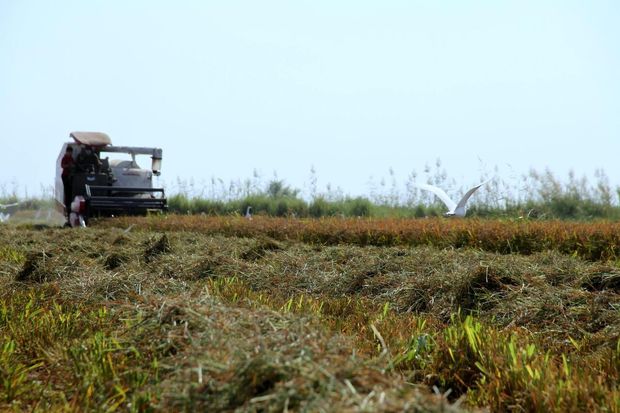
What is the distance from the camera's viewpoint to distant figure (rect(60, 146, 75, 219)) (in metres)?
15.4

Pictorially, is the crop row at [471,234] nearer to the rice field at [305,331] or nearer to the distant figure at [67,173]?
the rice field at [305,331]

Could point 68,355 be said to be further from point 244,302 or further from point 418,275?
point 418,275

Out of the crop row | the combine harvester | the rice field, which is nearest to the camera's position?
the rice field

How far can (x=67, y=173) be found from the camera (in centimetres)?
1548

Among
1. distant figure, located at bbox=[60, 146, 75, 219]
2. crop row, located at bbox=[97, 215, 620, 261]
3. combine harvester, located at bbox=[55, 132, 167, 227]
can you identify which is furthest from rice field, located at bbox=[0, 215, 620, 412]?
distant figure, located at bbox=[60, 146, 75, 219]

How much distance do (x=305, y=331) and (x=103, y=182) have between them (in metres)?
13.5

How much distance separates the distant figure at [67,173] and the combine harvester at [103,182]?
0.07 ft

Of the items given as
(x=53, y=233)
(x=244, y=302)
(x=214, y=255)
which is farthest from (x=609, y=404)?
(x=53, y=233)

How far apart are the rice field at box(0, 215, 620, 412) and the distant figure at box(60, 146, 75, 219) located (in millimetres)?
7025

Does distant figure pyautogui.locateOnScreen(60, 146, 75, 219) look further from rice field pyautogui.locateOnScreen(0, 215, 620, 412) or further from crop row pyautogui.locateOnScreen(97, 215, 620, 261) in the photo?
rice field pyautogui.locateOnScreen(0, 215, 620, 412)

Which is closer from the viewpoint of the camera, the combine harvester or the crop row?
the crop row

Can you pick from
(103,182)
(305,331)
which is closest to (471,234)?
(305,331)

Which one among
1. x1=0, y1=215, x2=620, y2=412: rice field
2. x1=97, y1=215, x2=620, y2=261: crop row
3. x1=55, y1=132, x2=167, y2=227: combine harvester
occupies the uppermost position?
x1=55, y1=132, x2=167, y2=227: combine harvester

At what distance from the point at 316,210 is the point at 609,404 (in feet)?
56.1
